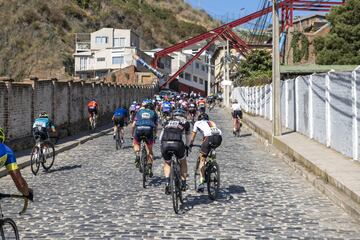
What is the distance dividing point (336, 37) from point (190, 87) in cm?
6551

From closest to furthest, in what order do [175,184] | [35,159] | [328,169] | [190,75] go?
[175,184] < [328,169] < [35,159] < [190,75]

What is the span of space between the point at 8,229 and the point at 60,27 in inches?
4040

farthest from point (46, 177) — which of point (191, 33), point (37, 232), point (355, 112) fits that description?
point (191, 33)

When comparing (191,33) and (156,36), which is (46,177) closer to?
(156,36)

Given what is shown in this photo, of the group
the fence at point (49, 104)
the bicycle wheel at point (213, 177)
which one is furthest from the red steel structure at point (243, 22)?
the bicycle wheel at point (213, 177)

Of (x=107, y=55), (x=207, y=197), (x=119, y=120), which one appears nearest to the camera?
(x=207, y=197)

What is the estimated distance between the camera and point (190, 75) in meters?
110

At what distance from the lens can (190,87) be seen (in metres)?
109

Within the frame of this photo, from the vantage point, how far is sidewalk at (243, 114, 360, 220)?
9812mm

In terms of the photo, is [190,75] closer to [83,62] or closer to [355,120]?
[83,62]

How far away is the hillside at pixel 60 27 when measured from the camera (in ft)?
267

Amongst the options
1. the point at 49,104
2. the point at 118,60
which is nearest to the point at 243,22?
the point at 118,60

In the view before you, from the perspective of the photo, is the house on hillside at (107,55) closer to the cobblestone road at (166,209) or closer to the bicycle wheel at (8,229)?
the cobblestone road at (166,209)

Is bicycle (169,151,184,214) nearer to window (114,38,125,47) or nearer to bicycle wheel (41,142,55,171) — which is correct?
bicycle wheel (41,142,55,171)
